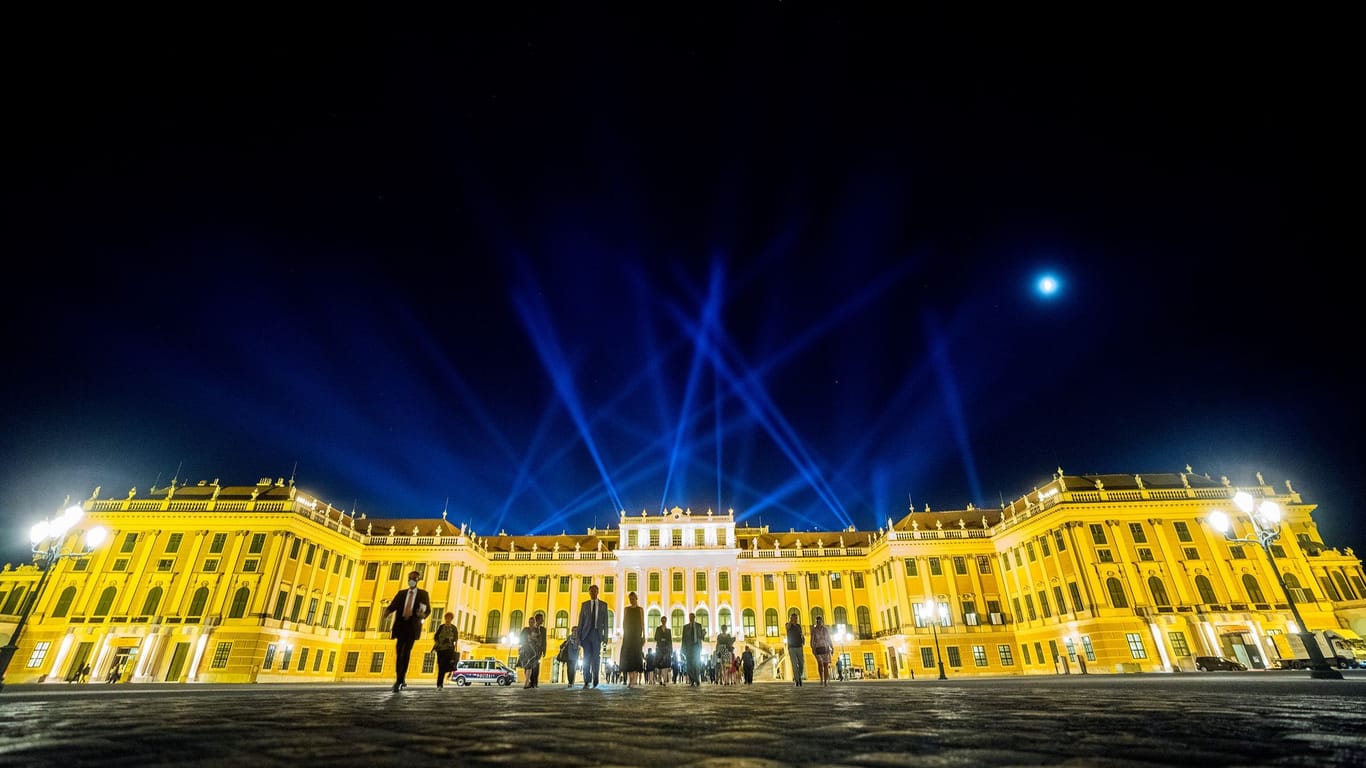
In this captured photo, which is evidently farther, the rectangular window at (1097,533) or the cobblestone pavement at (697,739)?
the rectangular window at (1097,533)

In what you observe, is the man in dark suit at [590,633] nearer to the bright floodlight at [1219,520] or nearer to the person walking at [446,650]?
the person walking at [446,650]

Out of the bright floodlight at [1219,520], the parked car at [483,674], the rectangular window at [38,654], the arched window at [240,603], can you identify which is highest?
the arched window at [240,603]

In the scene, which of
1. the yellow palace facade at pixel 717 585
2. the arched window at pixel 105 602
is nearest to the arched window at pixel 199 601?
the yellow palace facade at pixel 717 585

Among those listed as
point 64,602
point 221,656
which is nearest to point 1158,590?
point 221,656

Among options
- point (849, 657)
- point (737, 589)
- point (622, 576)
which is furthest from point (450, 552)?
point (849, 657)

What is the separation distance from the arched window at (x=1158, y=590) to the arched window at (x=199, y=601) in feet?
206

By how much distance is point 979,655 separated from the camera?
45.7 metres

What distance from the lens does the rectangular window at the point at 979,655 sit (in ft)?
148

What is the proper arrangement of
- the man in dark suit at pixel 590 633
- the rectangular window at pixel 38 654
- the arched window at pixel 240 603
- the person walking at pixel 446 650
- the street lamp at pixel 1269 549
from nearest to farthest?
the person walking at pixel 446 650 < the man in dark suit at pixel 590 633 < the street lamp at pixel 1269 549 < the rectangular window at pixel 38 654 < the arched window at pixel 240 603

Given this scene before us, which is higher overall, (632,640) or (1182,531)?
(1182,531)

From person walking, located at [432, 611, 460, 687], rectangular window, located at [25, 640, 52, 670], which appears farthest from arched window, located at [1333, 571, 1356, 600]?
rectangular window, located at [25, 640, 52, 670]

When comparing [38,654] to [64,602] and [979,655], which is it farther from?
[979,655]

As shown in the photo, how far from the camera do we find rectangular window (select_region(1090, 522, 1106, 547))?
4156cm

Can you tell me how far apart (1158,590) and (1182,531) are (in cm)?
521
